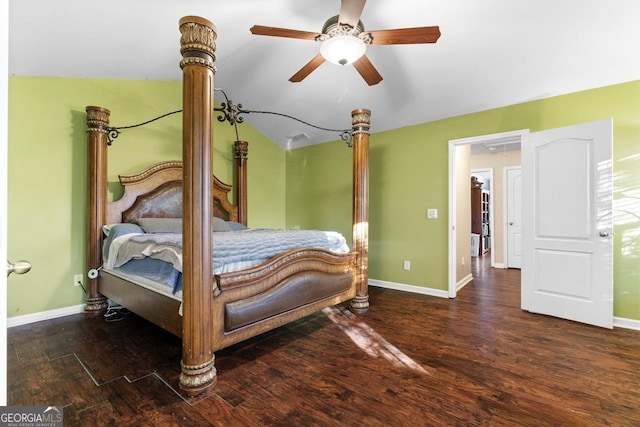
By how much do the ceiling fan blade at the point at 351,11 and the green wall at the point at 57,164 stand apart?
2.76 m

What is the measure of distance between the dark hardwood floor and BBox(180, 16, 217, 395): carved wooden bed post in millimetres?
229

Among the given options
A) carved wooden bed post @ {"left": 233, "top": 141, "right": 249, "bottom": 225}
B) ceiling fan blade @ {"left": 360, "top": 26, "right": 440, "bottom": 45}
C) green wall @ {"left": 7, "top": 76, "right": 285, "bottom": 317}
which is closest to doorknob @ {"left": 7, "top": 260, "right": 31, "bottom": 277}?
ceiling fan blade @ {"left": 360, "top": 26, "right": 440, "bottom": 45}

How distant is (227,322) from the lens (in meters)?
1.88

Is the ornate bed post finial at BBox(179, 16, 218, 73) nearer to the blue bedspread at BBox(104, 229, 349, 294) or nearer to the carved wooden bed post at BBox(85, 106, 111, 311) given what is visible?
the blue bedspread at BBox(104, 229, 349, 294)

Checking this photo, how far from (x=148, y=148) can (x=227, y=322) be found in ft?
8.78

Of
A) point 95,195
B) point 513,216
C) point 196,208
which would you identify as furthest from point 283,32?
point 513,216

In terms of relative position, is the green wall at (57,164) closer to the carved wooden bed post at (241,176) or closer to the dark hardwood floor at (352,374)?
the dark hardwood floor at (352,374)

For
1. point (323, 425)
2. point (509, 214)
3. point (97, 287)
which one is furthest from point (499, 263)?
point (97, 287)

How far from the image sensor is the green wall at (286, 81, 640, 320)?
2.74 metres

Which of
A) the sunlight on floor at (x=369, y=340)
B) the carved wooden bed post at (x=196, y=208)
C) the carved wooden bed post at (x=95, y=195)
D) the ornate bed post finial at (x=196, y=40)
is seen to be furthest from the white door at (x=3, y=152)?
the carved wooden bed post at (x=95, y=195)

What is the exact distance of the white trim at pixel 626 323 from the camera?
269 cm

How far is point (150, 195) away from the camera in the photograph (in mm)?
3459

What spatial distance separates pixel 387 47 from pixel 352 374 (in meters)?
2.75

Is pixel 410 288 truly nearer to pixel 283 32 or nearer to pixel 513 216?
pixel 283 32
